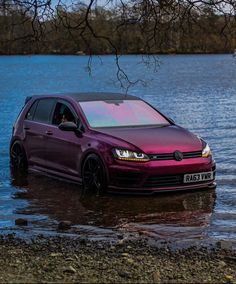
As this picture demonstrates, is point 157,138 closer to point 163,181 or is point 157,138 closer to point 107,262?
point 163,181

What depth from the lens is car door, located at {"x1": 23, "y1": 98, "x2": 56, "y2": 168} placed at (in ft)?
37.6

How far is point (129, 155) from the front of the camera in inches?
370

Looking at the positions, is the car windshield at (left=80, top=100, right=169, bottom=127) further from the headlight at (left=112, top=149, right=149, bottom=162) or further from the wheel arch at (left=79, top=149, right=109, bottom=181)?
the headlight at (left=112, top=149, right=149, bottom=162)

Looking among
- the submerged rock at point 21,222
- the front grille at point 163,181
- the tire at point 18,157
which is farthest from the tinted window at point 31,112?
the submerged rock at point 21,222

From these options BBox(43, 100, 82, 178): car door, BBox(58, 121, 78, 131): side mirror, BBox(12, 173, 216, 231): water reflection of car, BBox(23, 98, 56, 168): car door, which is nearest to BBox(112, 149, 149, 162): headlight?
BBox(12, 173, 216, 231): water reflection of car

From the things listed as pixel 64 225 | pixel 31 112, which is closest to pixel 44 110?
pixel 31 112

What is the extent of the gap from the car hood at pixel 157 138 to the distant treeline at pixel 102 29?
1438 millimetres

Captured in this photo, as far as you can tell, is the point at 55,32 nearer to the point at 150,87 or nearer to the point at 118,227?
the point at 118,227

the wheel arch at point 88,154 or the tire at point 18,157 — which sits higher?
the wheel arch at point 88,154

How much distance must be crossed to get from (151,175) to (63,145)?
1987mm

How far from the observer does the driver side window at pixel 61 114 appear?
11.0 meters

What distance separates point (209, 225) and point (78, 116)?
336cm

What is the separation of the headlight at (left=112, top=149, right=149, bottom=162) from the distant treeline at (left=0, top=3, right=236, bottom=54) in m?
1.51

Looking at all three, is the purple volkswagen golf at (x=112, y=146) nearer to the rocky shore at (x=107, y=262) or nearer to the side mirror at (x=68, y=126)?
the side mirror at (x=68, y=126)
